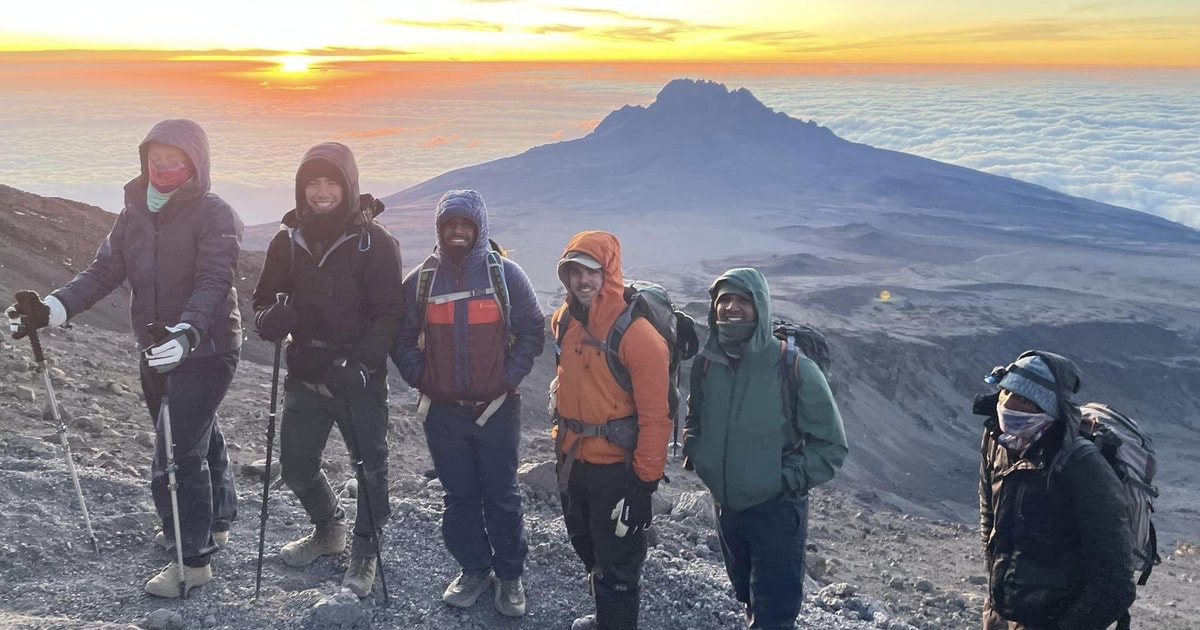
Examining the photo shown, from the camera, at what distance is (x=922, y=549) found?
1285cm

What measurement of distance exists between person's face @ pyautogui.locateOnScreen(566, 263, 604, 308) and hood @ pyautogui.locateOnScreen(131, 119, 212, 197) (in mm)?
1944

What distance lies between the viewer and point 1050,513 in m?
3.36

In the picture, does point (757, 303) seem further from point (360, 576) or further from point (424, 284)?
point (360, 576)

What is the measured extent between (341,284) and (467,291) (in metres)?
0.64

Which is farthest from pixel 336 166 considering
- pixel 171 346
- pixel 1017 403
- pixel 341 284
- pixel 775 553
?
pixel 1017 403

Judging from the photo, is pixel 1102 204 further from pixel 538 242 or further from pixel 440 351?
pixel 440 351

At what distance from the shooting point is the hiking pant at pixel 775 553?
3.91 meters

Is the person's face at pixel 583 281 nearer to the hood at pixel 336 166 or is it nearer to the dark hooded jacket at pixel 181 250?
the hood at pixel 336 166

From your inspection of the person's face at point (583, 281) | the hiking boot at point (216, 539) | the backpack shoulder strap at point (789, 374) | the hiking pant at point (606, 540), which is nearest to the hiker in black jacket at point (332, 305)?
the hiking boot at point (216, 539)

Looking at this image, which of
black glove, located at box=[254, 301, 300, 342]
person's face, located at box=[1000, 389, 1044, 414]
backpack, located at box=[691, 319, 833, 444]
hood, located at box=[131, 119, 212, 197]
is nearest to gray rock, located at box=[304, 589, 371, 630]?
black glove, located at box=[254, 301, 300, 342]

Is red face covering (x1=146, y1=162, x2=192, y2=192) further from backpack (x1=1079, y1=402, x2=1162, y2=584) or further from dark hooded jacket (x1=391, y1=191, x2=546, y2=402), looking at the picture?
backpack (x1=1079, y1=402, x2=1162, y2=584)

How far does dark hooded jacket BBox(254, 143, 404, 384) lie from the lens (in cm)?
419

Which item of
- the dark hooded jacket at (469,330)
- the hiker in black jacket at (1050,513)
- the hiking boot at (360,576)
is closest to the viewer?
the hiker in black jacket at (1050,513)

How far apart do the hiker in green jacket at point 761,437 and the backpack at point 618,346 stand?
186mm
